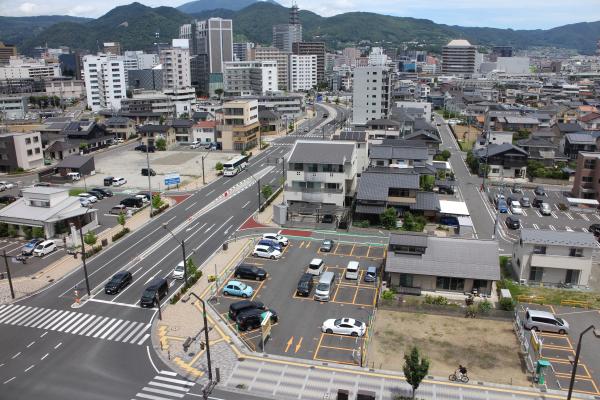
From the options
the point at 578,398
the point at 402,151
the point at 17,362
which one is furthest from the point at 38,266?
the point at 402,151

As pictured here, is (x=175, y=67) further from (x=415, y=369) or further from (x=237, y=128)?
(x=415, y=369)

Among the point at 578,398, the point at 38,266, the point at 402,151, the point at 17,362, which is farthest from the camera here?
the point at 402,151

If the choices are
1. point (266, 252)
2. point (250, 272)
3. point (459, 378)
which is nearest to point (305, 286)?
point (250, 272)

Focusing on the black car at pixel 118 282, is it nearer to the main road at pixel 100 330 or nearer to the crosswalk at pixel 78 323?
the main road at pixel 100 330

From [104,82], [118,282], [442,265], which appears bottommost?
[118,282]

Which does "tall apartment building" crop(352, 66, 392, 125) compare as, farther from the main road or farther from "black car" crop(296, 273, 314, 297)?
"black car" crop(296, 273, 314, 297)

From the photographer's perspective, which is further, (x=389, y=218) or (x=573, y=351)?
(x=389, y=218)

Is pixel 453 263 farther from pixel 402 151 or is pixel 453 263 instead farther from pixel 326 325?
pixel 402 151
